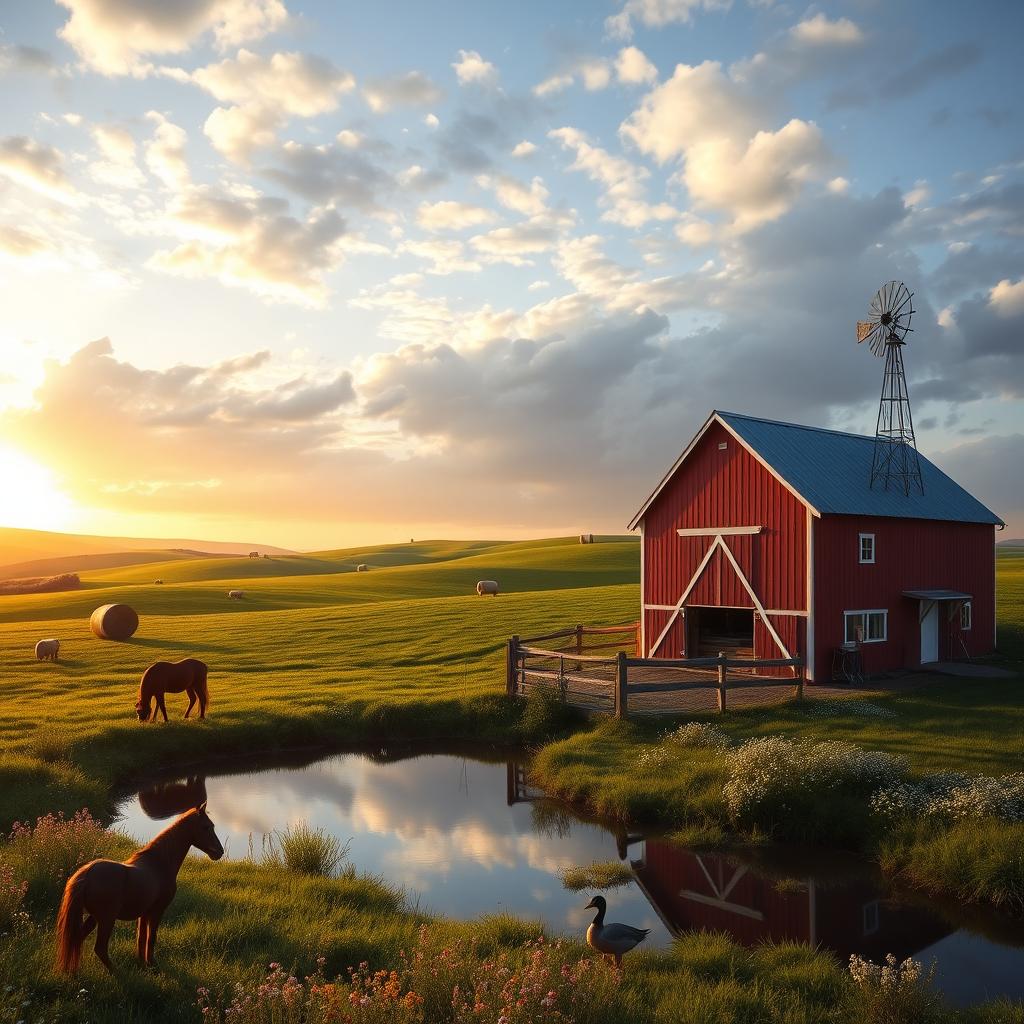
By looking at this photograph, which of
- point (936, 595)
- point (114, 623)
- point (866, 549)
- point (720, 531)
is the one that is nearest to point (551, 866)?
point (720, 531)

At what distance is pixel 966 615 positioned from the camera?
105 ft

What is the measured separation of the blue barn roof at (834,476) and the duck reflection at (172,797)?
676 inches

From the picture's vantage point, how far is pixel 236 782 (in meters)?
20.0

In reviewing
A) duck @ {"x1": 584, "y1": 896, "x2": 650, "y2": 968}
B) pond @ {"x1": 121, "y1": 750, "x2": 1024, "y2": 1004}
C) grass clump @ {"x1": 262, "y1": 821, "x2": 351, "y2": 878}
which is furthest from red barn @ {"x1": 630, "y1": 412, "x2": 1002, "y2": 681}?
duck @ {"x1": 584, "y1": 896, "x2": 650, "y2": 968}

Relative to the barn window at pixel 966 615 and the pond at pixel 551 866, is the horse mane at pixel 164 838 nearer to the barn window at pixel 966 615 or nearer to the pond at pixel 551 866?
the pond at pixel 551 866

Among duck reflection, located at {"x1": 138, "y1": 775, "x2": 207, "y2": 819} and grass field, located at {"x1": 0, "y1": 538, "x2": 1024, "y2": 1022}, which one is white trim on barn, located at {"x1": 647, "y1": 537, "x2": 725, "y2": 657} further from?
duck reflection, located at {"x1": 138, "y1": 775, "x2": 207, "y2": 819}

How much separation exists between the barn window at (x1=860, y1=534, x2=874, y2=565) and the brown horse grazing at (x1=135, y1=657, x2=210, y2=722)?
20.4 metres

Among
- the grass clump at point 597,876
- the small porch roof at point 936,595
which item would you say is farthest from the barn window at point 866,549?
the grass clump at point 597,876

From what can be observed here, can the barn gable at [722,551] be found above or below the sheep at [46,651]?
above

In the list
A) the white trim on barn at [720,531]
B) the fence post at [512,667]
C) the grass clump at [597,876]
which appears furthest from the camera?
the white trim on barn at [720,531]

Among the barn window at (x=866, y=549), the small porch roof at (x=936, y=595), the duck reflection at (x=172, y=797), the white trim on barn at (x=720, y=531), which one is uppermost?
the white trim on barn at (x=720, y=531)

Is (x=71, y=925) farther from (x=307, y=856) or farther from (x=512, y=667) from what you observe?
(x=512, y=667)

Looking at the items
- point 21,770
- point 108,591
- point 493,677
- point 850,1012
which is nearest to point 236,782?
point 21,770

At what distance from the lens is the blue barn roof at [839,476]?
2684 centimetres
